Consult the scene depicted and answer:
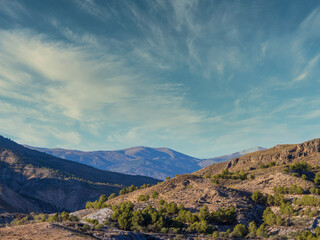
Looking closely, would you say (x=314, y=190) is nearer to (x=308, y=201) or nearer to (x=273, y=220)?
(x=308, y=201)

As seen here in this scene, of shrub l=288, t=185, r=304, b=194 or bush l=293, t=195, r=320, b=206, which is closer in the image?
bush l=293, t=195, r=320, b=206

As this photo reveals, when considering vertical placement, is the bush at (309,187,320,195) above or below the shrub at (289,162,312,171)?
below

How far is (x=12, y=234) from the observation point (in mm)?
22656

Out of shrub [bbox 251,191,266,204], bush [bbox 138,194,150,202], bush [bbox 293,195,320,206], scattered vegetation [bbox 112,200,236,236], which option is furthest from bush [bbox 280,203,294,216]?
bush [bbox 138,194,150,202]

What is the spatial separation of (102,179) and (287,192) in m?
151

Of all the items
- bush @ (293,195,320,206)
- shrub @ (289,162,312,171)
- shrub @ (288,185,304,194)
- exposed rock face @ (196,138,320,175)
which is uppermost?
exposed rock face @ (196,138,320,175)

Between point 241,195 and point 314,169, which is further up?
point 314,169

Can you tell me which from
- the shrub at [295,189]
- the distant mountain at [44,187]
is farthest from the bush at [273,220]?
the distant mountain at [44,187]

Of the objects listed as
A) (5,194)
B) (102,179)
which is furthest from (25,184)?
(102,179)

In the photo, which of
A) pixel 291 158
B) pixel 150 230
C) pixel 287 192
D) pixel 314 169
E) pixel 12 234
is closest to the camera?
pixel 12 234

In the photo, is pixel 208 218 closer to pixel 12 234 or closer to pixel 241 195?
pixel 241 195

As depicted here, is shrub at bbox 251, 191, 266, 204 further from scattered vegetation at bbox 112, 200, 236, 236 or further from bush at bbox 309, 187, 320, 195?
scattered vegetation at bbox 112, 200, 236, 236

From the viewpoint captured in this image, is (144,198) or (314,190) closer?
(314,190)

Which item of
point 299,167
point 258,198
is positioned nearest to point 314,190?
point 258,198
